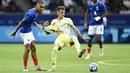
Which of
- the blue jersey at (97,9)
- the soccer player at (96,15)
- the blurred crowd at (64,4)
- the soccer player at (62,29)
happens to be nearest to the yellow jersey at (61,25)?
the soccer player at (62,29)

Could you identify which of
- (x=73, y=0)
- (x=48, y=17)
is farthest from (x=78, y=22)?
(x=73, y=0)

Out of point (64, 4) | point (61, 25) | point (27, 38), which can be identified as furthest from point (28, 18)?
point (64, 4)

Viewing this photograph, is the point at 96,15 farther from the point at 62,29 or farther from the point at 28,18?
the point at 28,18

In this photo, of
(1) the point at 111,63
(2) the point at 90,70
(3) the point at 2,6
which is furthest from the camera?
(3) the point at 2,6

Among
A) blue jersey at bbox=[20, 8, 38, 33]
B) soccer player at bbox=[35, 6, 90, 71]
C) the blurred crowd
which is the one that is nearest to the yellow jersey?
soccer player at bbox=[35, 6, 90, 71]

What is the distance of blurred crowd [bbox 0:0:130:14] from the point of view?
35969mm

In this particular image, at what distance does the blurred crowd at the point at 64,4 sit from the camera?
118 feet

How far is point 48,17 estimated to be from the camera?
33.3 meters

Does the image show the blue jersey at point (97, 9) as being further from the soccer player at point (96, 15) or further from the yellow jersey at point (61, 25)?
the yellow jersey at point (61, 25)

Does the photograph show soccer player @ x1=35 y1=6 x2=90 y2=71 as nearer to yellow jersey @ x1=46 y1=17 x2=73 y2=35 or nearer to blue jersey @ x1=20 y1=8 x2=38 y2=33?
yellow jersey @ x1=46 y1=17 x2=73 y2=35

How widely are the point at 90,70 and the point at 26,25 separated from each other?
246cm

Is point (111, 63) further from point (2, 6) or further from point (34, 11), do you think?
point (2, 6)

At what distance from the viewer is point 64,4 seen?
3678 centimetres

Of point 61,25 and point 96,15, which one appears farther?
point 96,15
